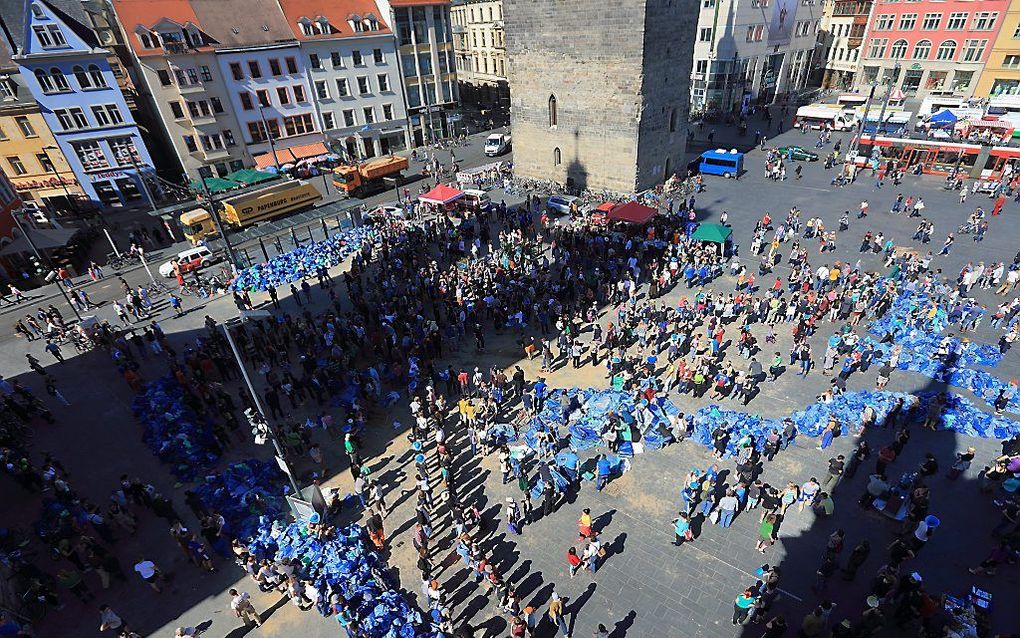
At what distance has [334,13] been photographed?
1953 inches

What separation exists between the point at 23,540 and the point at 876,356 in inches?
1186

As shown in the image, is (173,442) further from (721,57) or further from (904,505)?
(721,57)

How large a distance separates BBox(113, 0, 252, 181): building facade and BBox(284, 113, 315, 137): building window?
14.6 feet

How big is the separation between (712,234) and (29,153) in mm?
50281

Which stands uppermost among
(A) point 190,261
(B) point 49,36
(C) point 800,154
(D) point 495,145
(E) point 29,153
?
(B) point 49,36

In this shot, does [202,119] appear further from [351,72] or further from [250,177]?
[351,72]

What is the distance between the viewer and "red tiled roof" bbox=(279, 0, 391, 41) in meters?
48.2

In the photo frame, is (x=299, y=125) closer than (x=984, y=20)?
Yes

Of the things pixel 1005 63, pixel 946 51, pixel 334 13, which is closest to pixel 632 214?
pixel 334 13

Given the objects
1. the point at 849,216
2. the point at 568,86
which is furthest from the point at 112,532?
the point at 849,216

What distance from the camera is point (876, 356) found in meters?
20.5

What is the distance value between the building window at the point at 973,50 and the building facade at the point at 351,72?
60691mm

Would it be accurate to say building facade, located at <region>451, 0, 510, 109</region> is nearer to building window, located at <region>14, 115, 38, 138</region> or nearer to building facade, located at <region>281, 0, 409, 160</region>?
building facade, located at <region>281, 0, 409, 160</region>

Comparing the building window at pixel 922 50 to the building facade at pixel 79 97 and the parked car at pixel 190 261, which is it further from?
the building facade at pixel 79 97
